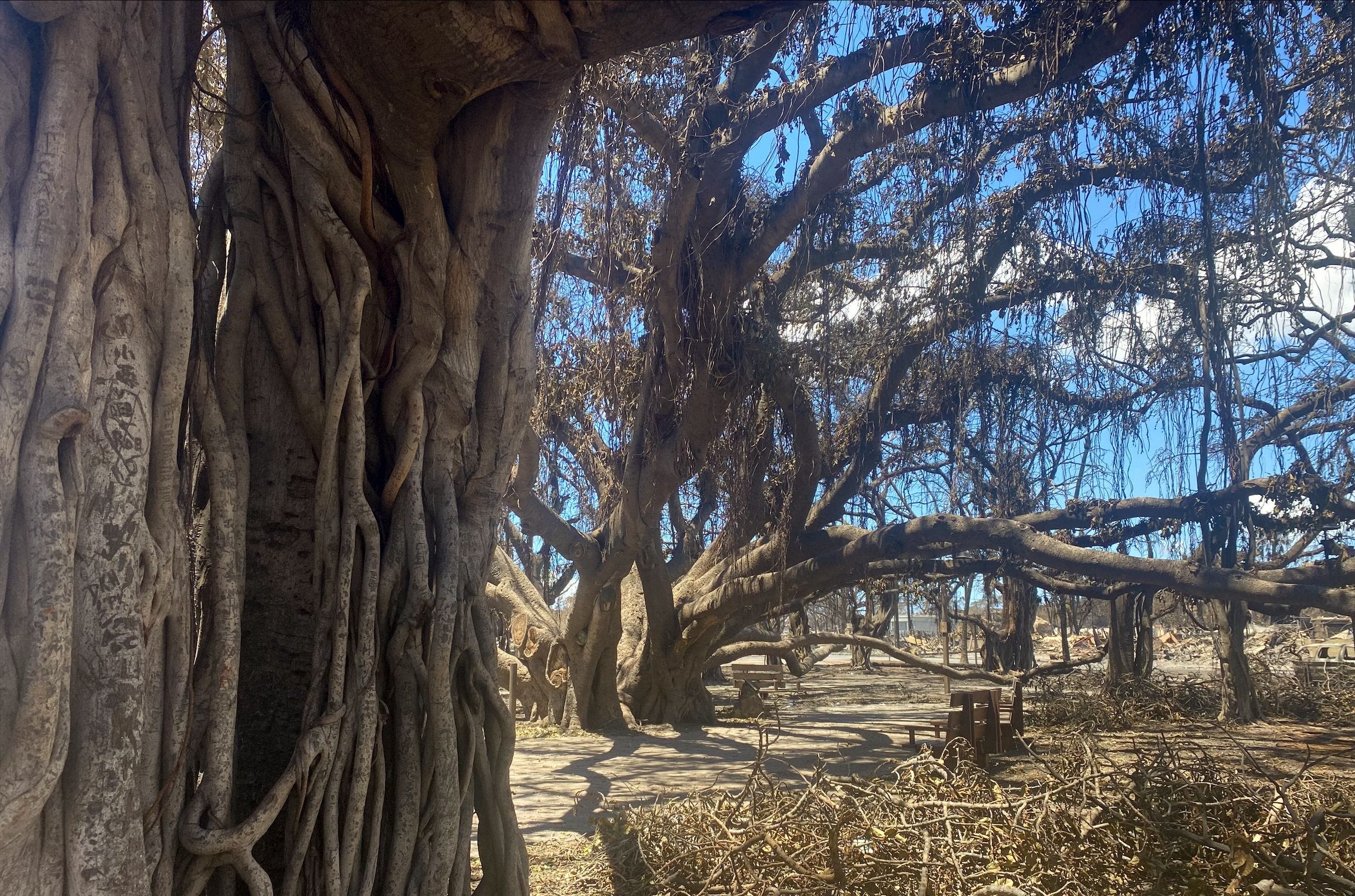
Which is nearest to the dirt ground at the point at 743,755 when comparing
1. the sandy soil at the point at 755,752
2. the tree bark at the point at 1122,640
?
the sandy soil at the point at 755,752

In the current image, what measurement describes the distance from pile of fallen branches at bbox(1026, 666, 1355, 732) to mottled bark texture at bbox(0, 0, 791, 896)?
8.57 m

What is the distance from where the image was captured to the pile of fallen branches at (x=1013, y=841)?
3047 millimetres

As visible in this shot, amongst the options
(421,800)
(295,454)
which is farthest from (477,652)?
(295,454)

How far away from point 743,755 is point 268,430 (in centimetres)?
641

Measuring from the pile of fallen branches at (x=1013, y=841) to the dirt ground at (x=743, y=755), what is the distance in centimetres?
26

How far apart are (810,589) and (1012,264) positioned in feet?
12.4

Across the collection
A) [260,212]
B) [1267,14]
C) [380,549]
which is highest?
[1267,14]

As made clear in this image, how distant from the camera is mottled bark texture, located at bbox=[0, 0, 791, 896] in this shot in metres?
1.93

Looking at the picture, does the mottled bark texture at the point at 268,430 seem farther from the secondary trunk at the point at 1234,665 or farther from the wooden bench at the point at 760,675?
the wooden bench at the point at 760,675

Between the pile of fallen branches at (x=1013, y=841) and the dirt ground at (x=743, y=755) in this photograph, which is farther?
the dirt ground at (x=743, y=755)

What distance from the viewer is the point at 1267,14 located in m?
3.16

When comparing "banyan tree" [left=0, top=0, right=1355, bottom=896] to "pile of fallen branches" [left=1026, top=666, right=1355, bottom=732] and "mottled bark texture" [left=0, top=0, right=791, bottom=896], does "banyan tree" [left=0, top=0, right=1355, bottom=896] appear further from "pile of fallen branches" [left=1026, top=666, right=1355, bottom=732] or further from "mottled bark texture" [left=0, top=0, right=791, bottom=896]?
"pile of fallen branches" [left=1026, top=666, right=1355, bottom=732]

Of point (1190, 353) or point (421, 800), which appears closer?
point (421, 800)

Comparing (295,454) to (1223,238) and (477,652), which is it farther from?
(1223,238)
